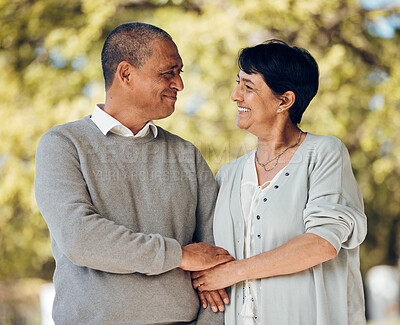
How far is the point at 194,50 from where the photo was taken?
16.0 ft

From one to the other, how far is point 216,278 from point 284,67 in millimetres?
837

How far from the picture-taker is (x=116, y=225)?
1814 millimetres

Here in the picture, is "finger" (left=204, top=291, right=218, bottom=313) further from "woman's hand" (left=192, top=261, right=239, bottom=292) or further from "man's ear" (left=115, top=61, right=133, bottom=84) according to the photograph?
"man's ear" (left=115, top=61, right=133, bottom=84)

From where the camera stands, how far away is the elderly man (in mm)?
1783

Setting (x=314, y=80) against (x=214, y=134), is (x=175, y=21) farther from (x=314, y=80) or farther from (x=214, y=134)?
(x=314, y=80)

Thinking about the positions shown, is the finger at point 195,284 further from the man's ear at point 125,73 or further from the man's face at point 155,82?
the man's ear at point 125,73

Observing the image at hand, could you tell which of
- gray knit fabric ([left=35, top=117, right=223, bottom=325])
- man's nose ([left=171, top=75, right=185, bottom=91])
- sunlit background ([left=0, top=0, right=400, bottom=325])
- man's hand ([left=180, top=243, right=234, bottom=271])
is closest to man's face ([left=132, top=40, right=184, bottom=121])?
man's nose ([left=171, top=75, right=185, bottom=91])

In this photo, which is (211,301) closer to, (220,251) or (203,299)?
(203,299)

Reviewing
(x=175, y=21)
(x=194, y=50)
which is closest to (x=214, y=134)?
(x=194, y=50)

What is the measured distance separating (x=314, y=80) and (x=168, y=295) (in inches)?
39.6

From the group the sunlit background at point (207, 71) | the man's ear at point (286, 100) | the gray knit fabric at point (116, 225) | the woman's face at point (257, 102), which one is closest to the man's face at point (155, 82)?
the gray knit fabric at point (116, 225)

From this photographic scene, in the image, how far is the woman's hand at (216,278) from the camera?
193cm

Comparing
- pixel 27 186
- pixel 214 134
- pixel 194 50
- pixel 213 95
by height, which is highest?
pixel 194 50

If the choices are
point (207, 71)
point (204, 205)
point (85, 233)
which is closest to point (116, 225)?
point (85, 233)
